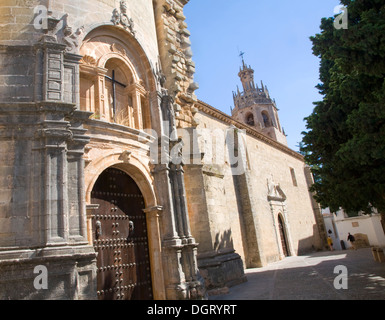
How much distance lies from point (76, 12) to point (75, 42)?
0.87 meters

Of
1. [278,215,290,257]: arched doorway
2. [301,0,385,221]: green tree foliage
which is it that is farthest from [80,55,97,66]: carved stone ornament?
[278,215,290,257]: arched doorway

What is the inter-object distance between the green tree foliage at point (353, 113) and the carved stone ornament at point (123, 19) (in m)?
4.44

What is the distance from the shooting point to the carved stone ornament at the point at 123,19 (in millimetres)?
7031

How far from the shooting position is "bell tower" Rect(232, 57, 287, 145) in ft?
115

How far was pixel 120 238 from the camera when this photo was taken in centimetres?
616

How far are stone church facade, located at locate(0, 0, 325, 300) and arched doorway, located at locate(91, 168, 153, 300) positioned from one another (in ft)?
0.07

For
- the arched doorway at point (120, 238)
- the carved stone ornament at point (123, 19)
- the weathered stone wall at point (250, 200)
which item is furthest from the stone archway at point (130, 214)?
the carved stone ornament at point (123, 19)

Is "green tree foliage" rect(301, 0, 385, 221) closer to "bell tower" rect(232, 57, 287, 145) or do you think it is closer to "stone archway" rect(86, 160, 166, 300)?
"stone archway" rect(86, 160, 166, 300)

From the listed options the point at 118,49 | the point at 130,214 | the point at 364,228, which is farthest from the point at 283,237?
the point at 118,49

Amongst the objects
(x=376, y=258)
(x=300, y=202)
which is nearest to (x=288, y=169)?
(x=300, y=202)

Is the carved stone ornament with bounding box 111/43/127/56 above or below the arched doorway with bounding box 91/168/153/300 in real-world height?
above

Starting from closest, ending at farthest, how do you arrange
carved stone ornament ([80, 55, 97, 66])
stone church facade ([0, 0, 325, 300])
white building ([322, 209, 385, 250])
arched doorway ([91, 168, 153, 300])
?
stone church facade ([0, 0, 325, 300]) < arched doorway ([91, 168, 153, 300]) < carved stone ornament ([80, 55, 97, 66]) < white building ([322, 209, 385, 250])

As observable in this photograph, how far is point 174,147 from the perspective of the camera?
772 cm

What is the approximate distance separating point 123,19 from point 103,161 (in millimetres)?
3652
